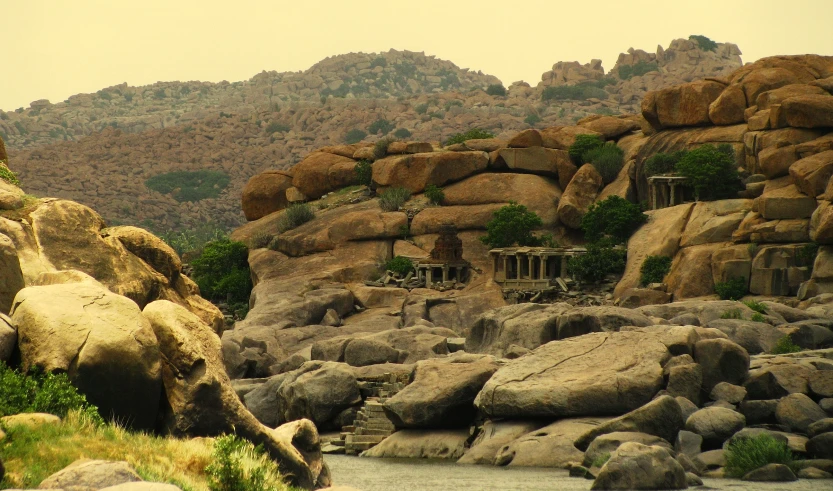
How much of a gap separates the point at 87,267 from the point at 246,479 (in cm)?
615

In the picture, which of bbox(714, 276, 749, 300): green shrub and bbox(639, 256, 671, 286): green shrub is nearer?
bbox(714, 276, 749, 300): green shrub

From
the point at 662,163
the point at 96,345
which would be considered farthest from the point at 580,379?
the point at 662,163

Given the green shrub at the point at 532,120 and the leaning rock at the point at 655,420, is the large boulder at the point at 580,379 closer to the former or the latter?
the leaning rock at the point at 655,420

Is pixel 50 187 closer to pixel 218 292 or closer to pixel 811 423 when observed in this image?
pixel 218 292

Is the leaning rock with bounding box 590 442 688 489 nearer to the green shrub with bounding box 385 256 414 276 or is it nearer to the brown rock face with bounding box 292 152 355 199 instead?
the green shrub with bounding box 385 256 414 276

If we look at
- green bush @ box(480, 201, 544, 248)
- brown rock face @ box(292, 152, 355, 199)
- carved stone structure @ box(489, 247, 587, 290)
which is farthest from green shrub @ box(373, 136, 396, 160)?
carved stone structure @ box(489, 247, 587, 290)

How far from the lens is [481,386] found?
129 feet

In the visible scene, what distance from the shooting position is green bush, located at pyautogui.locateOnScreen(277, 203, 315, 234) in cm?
8519

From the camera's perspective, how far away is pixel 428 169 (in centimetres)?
8600

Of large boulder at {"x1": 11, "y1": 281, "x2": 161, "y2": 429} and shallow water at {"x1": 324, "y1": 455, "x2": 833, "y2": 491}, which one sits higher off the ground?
large boulder at {"x1": 11, "y1": 281, "x2": 161, "y2": 429}

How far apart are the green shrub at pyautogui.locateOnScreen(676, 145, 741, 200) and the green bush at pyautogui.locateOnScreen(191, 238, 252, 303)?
29.8m

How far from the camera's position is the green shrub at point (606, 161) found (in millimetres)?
82812

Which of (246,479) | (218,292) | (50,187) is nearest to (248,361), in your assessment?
(218,292)

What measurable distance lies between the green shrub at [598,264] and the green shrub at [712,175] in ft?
19.0
